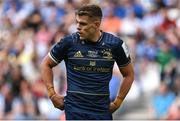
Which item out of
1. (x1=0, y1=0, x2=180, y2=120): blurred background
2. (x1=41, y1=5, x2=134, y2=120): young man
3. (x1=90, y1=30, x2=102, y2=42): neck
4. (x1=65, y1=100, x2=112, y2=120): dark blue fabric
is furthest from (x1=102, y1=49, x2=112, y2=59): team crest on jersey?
(x1=0, y1=0, x2=180, y2=120): blurred background

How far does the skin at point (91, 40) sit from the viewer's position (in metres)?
7.01

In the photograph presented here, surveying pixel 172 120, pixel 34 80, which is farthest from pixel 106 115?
pixel 34 80

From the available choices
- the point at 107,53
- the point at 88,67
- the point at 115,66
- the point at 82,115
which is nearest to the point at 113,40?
the point at 107,53

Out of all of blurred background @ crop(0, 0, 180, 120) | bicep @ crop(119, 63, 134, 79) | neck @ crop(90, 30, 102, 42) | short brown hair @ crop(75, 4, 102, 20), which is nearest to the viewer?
short brown hair @ crop(75, 4, 102, 20)

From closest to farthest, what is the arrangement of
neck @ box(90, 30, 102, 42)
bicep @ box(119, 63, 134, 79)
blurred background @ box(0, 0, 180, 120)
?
neck @ box(90, 30, 102, 42) → bicep @ box(119, 63, 134, 79) → blurred background @ box(0, 0, 180, 120)

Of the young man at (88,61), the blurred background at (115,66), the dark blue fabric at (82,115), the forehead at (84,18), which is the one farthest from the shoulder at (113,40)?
the blurred background at (115,66)

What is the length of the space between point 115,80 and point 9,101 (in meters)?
2.21

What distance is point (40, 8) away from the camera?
17266 mm

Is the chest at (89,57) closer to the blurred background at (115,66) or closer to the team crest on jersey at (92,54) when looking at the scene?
the team crest on jersey at (92,54)

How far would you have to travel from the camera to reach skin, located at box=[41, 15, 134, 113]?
7.01 metres

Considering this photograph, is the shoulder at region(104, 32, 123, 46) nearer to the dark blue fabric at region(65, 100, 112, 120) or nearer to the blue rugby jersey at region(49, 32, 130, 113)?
the blue rugby jersey at region(49, 32, 130, 113)

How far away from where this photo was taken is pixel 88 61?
278 inches

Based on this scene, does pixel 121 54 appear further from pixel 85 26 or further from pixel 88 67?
pixel 85 26

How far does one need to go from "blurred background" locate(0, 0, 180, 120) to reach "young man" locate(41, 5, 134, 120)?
5428mm
